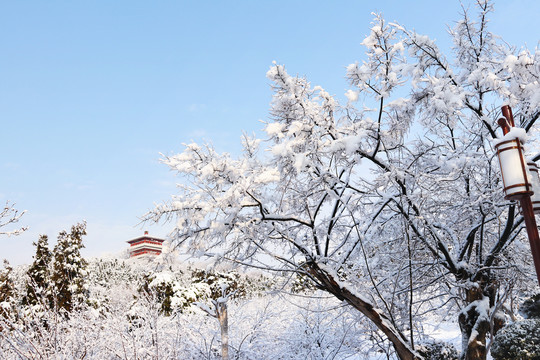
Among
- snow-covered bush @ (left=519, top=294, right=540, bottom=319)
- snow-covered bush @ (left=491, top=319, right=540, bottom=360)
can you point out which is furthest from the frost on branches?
snow-covered bush @ (left=519, top=294, right=540, bottom=319)

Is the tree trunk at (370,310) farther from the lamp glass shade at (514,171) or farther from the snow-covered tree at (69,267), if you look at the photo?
the snow-covered tree at (69,267)

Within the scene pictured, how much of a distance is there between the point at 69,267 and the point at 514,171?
21959 mm

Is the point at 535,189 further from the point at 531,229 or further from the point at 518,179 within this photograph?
the point at 531,229

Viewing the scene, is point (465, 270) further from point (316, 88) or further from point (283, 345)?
point (283, 345)

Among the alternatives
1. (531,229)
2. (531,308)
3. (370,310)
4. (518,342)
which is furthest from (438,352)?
(531,229)

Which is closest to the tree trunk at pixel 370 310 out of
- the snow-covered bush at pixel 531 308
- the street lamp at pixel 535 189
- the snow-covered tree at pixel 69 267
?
the street lamp at pixel 535 189

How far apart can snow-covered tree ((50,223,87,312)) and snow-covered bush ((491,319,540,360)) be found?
18.2 meters

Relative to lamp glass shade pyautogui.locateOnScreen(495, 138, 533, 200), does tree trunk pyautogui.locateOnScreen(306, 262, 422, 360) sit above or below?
below

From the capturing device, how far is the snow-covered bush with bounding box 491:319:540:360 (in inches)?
331

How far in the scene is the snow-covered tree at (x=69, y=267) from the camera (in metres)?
20.1

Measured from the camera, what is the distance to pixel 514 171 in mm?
3344

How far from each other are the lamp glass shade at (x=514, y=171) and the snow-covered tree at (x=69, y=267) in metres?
20.7

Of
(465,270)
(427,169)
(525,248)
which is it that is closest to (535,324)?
(525,248)

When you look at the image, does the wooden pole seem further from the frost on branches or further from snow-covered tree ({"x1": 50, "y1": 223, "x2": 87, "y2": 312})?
snow-covered tree ({"x1": 50, "y1": 223, "x2": 87, "y2": 312})
